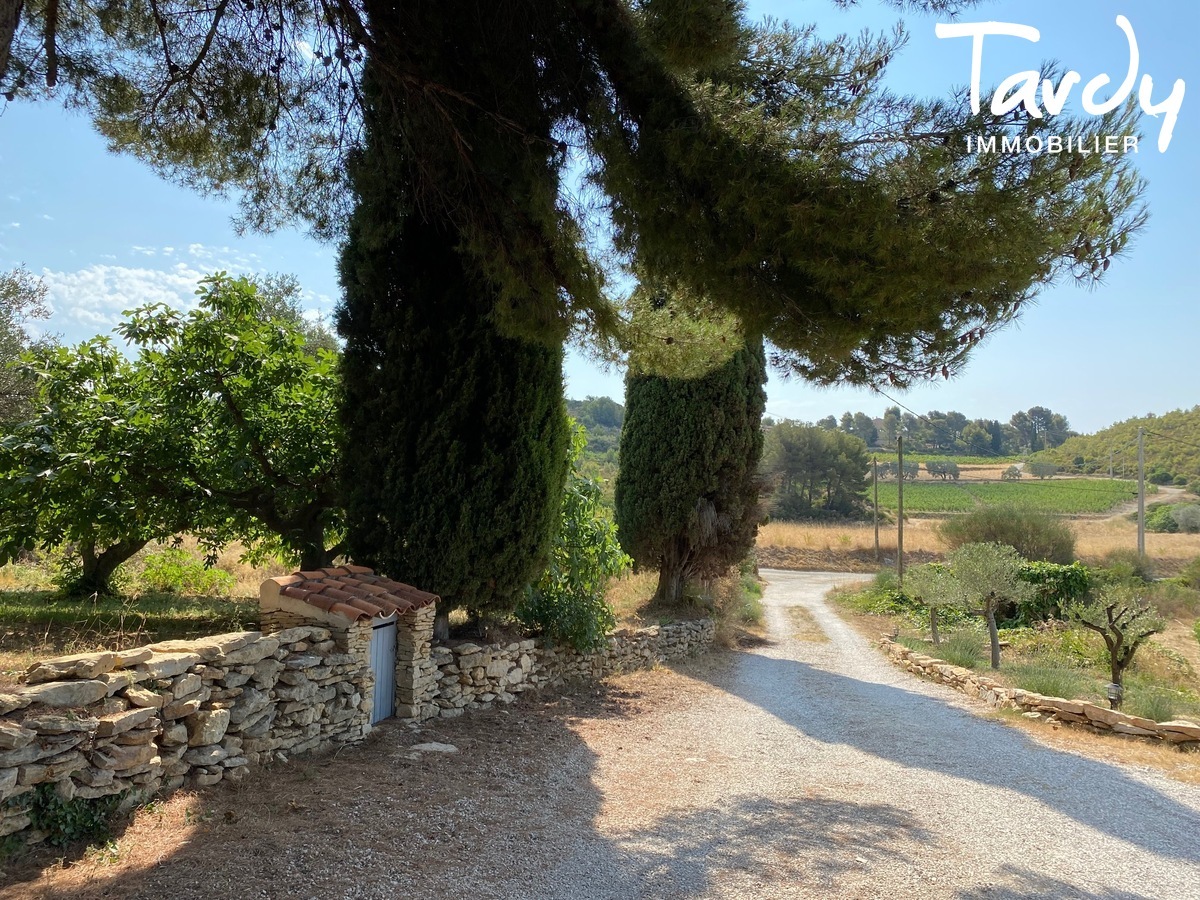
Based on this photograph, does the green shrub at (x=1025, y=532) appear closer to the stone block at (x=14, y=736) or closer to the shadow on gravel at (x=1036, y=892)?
the shadow on gravel at (x=1036, y=892)

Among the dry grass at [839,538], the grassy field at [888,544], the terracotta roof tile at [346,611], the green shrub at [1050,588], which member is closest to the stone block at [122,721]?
the terracotta roof tile at [346,611]

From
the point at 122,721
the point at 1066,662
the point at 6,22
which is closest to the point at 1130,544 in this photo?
the point at 1066,662

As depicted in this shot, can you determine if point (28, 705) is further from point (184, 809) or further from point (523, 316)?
point (523, 316)

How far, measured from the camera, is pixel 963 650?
13047 mm

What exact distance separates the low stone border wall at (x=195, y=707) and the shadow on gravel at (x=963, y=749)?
176 inches

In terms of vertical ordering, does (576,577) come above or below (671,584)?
above

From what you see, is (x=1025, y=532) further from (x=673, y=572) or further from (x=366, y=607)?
(x=366, y=607)

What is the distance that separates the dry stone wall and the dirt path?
0.24 meters

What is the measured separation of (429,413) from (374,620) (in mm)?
2063

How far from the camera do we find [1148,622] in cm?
1034

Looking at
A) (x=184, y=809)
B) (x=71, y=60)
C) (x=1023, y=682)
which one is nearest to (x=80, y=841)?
(x=184, y=809)

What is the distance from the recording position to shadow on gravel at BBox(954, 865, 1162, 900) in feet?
13.4

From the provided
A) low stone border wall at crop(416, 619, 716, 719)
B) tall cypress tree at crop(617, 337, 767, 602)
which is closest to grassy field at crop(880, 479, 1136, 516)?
tall cypress tree at crop(617, 337, 767, 602)

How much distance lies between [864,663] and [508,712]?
8546 mm
